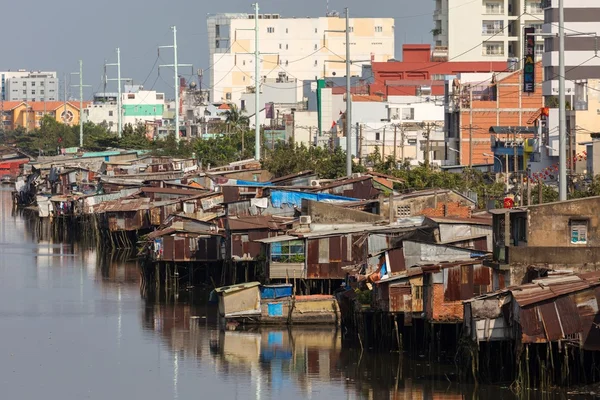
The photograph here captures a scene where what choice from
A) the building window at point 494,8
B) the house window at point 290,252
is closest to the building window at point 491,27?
the building window at point 494,8

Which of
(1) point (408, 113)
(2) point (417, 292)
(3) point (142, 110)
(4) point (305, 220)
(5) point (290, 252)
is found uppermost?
(3) point (142, 110)

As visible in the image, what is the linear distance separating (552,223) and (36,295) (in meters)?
20.6

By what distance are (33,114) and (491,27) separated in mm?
73468

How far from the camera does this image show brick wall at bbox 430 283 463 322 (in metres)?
26.4

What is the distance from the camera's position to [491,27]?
9038cm

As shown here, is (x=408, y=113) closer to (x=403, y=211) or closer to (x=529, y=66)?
(x=529, y=66)

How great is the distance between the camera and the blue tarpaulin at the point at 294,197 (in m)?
42.2

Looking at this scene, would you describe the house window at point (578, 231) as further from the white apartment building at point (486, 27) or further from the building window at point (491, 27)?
the building window at point (491, 27)

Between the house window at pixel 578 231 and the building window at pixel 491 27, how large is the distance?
66.4 meters

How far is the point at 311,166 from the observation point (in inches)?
2291

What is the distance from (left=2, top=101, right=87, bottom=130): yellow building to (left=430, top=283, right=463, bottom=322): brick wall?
11651 centimetres

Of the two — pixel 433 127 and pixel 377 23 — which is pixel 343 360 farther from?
pixel 377 23

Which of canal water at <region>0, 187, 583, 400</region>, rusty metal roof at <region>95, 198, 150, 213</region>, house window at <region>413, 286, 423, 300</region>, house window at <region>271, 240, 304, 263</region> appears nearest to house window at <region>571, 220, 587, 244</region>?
house window at <region>413, 286, 423, 300</region>

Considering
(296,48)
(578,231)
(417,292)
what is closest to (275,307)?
(417,292)
